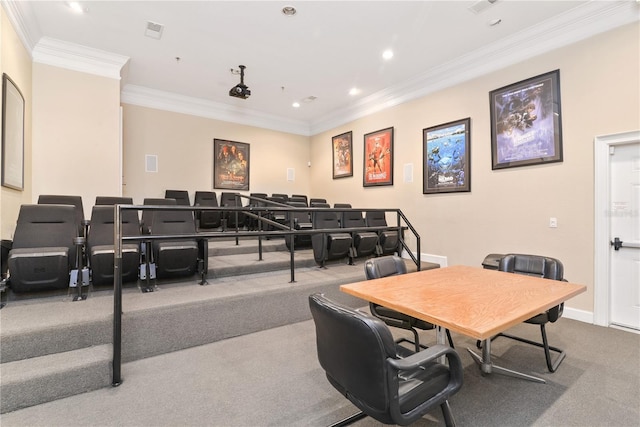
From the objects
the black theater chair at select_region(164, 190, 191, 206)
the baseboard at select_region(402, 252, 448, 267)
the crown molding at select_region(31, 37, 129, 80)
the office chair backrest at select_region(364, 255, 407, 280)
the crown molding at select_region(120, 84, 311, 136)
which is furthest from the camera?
the black theater chair at select_region(164, 190, 191, 206)

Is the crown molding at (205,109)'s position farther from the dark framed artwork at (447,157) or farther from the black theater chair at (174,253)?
the dark framed artwork at (447,157)

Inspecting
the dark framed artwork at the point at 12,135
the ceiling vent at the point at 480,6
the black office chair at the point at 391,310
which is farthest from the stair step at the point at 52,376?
the ceiling vent at the point at 480,6

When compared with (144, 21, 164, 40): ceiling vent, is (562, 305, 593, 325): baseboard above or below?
below

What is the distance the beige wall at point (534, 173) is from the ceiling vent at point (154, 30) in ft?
→ 14.2

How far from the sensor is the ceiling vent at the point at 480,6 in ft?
11.8

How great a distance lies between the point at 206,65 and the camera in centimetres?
522

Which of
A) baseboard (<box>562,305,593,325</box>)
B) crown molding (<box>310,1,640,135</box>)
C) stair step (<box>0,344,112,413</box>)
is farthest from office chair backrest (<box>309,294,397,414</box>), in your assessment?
crown molding (<box>310,1,640,135</box>)

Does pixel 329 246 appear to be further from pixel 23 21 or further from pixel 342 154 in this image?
pixel 23 21

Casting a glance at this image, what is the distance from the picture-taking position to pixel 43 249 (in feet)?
8.96

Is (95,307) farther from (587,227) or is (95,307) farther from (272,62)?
(587,227)

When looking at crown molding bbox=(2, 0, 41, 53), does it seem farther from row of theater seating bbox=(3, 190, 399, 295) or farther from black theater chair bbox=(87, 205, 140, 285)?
black theater chair bbox=(87, 205, 140, 285)

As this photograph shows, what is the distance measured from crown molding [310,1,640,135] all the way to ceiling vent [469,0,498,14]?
88 cm

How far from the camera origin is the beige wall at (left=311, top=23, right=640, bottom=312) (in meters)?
3.54

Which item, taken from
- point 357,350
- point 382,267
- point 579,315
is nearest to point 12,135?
point 382,267
